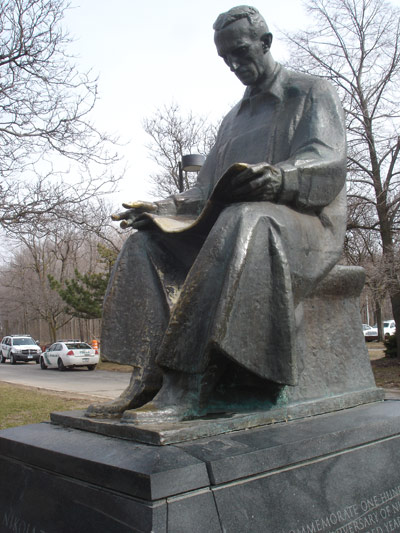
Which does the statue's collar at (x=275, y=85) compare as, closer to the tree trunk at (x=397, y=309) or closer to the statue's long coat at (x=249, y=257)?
the statue's long coat at (x=249, y=257)

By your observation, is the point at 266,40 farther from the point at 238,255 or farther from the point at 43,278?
the point at 43,278

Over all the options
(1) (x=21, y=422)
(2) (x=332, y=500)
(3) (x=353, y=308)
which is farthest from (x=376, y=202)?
(2) (x=332, y=500)

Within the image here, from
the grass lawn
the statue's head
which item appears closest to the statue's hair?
the statue's head

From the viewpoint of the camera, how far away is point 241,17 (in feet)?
9.22

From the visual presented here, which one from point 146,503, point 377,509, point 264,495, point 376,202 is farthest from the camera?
point 376,202

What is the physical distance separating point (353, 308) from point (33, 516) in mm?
1907

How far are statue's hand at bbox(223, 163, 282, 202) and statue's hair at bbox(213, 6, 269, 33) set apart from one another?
881 millimetres

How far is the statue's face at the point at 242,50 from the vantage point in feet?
9.24

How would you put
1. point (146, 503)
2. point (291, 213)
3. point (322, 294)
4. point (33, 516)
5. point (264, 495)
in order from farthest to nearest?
1. point (322, 294)
2. point (291, 213)
3. point (33, 516)
4. point (264, 495)
5. point (146, 503)

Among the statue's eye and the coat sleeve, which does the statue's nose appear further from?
the coat sleeve

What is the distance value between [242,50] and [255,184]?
0.89 meters

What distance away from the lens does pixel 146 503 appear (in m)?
1.63

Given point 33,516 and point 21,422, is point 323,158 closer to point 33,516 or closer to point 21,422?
point 33,516

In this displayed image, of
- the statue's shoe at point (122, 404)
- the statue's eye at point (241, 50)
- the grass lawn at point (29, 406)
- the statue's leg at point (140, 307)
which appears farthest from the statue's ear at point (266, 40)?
the grass lawn at point (29, 406)
